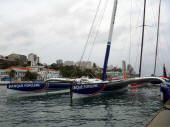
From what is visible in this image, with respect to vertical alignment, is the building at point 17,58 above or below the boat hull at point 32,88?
above

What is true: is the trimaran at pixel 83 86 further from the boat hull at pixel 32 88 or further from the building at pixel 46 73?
the building at pixel 46 73

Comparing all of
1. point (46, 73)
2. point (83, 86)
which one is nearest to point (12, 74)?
point (46, 73)

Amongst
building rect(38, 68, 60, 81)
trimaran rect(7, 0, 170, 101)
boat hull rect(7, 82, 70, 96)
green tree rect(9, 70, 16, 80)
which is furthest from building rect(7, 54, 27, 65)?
trimaran rect(7, 0, 170, 101)

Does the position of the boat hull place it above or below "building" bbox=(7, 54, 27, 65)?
below

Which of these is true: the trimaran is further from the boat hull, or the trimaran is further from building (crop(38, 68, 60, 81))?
building (crop(38, 68, 60, 81))

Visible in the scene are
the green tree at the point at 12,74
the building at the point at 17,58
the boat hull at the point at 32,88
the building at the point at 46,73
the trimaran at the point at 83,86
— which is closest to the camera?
the trimaran at the point at 83,86

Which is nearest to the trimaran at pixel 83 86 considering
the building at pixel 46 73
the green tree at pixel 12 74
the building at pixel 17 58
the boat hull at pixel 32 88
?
the boat hull at pixel 32 88

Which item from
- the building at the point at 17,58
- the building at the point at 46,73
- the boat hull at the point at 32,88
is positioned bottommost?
the building at the point at 46,73

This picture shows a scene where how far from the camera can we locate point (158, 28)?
30094mm

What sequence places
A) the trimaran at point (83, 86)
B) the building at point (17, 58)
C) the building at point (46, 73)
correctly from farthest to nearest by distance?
the building at point (17, 58)
the building at point (46, 73)
the trimaran at point (83, 86)

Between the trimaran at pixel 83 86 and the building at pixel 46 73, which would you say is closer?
the trimaran at pixel 83 86

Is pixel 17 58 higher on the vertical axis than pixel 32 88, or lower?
higher

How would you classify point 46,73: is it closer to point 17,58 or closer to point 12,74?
point 12,74

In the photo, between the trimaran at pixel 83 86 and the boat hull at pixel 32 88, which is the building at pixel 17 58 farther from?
the trimaran at pixel 83 86
